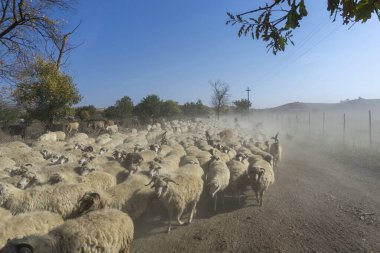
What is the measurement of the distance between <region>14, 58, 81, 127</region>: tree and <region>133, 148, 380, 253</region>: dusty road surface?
53.7 feet

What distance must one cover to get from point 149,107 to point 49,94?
21.2 metres

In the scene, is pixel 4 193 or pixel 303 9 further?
pixel 4 193

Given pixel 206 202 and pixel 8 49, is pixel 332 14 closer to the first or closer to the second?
pixel 206 202

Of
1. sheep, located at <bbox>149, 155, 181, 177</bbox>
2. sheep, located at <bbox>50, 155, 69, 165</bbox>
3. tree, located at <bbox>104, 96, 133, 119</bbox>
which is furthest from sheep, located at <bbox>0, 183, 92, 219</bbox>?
tree, located at <bbox>104, 96, 133, 119</bbox>

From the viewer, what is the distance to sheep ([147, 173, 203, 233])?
23.7ft

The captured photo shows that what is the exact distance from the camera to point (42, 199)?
246 inches

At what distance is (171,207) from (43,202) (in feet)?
9.55

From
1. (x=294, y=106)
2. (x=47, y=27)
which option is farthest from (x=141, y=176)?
(x=294, y=106)

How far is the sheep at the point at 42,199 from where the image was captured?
6043 millimetres

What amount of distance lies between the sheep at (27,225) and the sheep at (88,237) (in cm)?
51

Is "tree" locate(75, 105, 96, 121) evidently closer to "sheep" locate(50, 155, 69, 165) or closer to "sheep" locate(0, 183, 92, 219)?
"sheep" locate(50, 155, 69, 165)

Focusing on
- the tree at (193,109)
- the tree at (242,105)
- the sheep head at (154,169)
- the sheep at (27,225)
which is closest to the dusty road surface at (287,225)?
the sheep head at (154,169)

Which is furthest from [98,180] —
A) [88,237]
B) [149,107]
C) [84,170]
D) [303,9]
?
[149,107]

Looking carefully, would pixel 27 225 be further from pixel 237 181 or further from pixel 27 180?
pixel 237 181
